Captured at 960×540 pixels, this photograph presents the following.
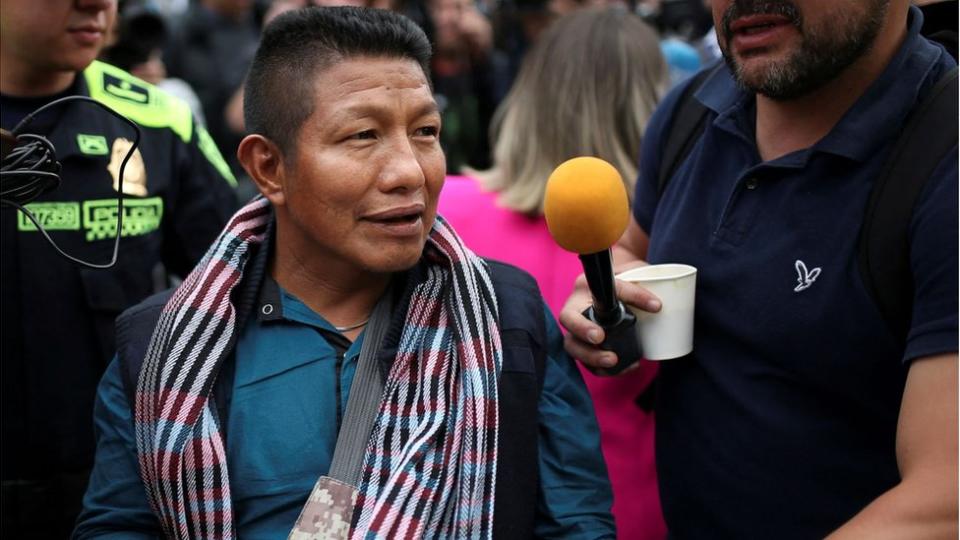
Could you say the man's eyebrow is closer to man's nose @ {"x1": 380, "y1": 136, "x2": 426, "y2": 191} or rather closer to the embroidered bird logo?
man's nose @ {"x1": 380, "y1": 136, "x2": 426, "y2": 191}

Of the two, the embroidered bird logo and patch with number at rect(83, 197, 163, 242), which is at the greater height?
patch with number at rect(83, 197, 163, 242)

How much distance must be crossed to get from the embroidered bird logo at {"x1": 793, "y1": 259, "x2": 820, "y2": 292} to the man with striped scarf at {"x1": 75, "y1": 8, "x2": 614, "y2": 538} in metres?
0.50

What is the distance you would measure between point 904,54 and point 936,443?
2.46 feet

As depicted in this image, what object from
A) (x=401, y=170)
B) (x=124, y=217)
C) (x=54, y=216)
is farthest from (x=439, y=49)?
(x=401, y=170)

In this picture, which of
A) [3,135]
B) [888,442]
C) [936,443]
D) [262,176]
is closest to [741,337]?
[888,442]

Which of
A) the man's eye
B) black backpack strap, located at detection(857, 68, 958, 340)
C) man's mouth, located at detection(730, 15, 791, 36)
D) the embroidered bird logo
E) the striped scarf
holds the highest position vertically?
man's mouth, located at detection(730, 15, 791, 36)

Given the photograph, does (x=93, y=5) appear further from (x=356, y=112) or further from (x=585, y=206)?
(x=585, y=206)

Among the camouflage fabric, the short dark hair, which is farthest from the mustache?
the camouflage fabric

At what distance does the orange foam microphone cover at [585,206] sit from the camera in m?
2.00

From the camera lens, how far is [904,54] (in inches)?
84.6

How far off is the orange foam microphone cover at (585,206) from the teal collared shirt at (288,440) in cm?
38

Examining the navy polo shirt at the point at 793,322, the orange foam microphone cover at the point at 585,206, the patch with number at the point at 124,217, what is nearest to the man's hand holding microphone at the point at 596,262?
the orange foam microphone cover at the point at 585,206

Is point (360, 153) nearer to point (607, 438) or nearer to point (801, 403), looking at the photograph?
point (801, 403)

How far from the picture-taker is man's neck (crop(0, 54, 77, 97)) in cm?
303
